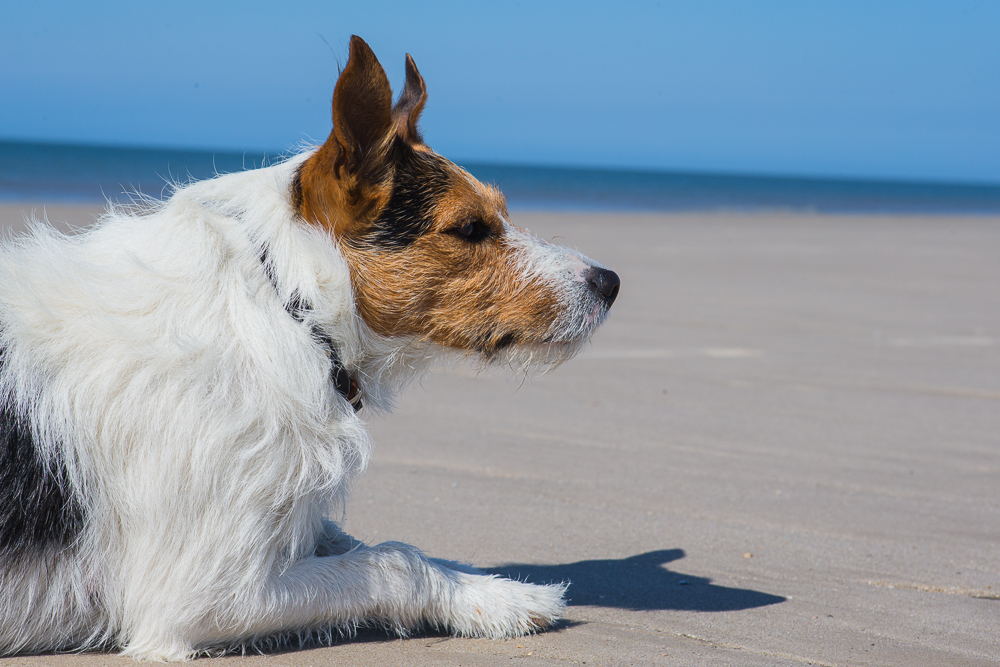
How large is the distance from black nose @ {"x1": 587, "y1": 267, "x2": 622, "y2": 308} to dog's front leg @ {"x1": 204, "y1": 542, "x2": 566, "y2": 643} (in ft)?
3.42

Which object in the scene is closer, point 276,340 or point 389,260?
point 276,340

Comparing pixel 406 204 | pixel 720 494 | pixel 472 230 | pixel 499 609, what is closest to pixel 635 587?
pixel 499 609

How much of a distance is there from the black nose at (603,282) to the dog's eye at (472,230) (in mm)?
403

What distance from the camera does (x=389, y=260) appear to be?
299 centimetres

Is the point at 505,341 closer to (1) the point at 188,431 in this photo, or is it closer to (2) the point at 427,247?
(2) the point at 427,247

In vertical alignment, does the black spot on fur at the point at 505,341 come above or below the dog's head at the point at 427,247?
below

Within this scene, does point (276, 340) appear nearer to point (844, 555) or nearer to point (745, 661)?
point (745, 661)

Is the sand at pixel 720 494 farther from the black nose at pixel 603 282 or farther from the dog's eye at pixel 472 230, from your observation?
the dog's eye at pixel 472 230

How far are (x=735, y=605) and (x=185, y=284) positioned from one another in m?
2.26

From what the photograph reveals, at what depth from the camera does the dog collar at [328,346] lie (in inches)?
110

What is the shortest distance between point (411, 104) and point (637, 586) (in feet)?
6.70

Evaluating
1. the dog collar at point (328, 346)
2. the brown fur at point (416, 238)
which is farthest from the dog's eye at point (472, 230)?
the dog collar at point (328, 346)

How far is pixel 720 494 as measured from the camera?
475 cm

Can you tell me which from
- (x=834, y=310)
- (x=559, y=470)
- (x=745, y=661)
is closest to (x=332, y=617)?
(x=745, y=661)
